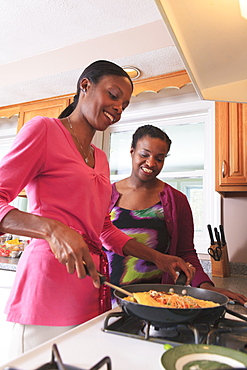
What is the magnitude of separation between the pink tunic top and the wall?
1.71 metres

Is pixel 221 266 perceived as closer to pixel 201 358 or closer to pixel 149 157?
pixel 149 157

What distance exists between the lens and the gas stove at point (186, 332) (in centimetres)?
63

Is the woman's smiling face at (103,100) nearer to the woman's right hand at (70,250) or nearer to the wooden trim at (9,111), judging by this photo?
the woman's right hand at (70,250)

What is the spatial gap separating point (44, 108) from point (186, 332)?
2556 mm

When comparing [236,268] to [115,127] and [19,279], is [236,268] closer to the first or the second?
Answer: [115,127]

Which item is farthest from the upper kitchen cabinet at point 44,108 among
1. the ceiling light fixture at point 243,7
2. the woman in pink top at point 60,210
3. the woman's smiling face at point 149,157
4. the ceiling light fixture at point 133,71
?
the ceiling light fixture at point 243,7

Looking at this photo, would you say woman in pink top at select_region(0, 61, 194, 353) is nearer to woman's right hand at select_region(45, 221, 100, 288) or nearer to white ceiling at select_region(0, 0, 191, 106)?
woman's right hand at select_region(45, 221, 100, 288)

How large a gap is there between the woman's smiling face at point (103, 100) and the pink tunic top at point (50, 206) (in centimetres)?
10

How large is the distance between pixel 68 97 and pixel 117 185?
153 centimetres

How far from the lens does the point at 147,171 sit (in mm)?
1443

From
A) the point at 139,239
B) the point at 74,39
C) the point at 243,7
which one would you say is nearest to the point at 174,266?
Result: the point at 139,239

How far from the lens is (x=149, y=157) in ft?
4.75

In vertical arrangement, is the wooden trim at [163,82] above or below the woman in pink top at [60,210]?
above

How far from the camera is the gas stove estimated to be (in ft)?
2.07
